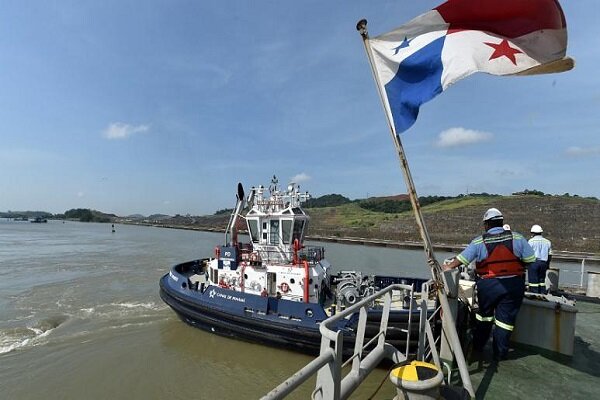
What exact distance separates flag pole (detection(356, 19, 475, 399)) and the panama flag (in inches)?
3.5

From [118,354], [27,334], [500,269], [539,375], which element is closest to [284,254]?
[118,354]

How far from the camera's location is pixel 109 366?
845 cm

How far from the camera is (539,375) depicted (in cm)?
391

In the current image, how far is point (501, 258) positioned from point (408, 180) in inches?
54.6

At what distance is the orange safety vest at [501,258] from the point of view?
386 cm

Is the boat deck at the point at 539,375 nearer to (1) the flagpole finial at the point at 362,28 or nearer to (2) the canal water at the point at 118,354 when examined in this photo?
(2) the canal water at the point at 118,354

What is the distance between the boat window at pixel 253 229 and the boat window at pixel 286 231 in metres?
0.78

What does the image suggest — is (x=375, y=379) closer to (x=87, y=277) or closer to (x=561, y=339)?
(x=561, y=339)

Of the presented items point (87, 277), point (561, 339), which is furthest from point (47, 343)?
point (561, 339)

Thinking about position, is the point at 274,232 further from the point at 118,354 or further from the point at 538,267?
the point at 538,267

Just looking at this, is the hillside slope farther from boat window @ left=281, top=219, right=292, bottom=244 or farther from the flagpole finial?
the flagpole finial

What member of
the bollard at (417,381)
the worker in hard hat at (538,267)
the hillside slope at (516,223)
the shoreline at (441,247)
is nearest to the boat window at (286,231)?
the worker in hard hat at (538,267)

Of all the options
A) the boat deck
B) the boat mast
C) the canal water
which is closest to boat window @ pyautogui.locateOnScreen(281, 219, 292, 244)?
the boat mast

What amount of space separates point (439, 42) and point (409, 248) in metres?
39.5
